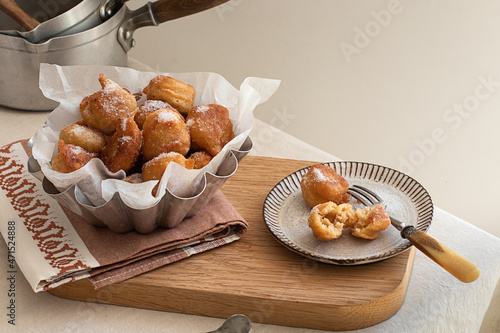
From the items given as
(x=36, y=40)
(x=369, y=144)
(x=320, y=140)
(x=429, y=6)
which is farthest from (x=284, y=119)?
(x=36, y=40)

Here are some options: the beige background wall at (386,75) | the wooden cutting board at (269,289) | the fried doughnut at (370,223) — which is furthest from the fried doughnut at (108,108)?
the beige background wall at (386,75)

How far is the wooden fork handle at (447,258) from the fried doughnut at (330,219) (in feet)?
0.31

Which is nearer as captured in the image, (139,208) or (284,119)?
(139,208)

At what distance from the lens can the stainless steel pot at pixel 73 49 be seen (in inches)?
48.4

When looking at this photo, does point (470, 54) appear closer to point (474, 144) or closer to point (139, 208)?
point (474, 144)

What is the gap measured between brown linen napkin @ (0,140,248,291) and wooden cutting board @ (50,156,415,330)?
0.06 ft

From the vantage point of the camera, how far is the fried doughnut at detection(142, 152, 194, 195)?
0.80m

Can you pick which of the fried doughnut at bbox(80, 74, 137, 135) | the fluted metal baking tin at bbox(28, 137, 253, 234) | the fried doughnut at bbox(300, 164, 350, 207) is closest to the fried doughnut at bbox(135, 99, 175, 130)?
the fried doughnut at bbox(80, 74, 137, 135)

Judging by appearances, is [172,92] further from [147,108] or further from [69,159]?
[69,159]

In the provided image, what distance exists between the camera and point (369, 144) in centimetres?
204

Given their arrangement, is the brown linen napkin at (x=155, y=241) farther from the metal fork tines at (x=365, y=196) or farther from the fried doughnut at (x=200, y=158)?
the metal fork tines at (x=365, y=196)

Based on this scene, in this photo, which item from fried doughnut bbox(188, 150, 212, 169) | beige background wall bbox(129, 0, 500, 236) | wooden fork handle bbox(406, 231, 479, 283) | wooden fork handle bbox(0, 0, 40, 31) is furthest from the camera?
beige background wall bbox(129, 0, 500, 236)

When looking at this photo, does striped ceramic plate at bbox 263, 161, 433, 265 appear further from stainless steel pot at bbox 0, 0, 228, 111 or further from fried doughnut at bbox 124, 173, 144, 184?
stainless steel pot at bbox 0, 0, 228, 111

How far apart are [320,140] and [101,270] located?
1.43 metres
